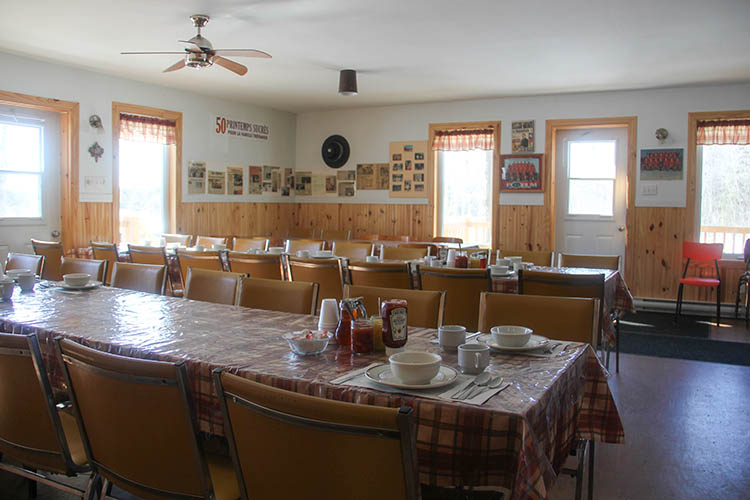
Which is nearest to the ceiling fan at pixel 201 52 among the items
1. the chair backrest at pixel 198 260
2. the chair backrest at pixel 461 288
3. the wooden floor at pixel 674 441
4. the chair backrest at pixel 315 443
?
the chair backrest at pixel 198 260

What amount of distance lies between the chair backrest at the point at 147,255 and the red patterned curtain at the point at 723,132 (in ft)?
19.8

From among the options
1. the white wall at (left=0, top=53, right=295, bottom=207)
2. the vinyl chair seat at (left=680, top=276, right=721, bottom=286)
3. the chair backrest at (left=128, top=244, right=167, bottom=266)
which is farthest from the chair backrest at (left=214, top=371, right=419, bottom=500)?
the vinyl chair seat at (left=680, top=276, right=721, bottom=286)

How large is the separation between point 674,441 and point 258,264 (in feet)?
9.37

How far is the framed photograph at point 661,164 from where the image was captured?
277 inches

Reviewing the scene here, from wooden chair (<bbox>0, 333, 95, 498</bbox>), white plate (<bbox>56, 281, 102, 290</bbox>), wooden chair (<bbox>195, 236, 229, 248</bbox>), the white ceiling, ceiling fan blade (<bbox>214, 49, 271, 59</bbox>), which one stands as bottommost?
wooden chair (<bbox>0, 333, 95, 498</bbox>)

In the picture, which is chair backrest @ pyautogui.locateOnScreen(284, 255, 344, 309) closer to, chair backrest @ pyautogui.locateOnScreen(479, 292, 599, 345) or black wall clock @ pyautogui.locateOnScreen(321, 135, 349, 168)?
chair backrest @ pyautogui.locateOnScreen(479, 292, 599, 345)

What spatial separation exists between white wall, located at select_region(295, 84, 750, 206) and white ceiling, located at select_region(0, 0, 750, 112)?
30cm

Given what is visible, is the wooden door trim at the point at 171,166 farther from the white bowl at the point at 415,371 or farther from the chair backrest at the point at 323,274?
the white bowl at the point at 415,371

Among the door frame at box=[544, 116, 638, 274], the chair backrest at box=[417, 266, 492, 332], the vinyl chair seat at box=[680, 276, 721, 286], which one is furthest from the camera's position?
the door frame at box=[544, 116, 638, 274]

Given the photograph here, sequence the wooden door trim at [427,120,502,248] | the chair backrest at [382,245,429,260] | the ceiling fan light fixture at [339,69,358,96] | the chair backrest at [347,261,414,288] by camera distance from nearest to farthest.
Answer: the chair backrest at [347,261,414,288], the chair backrest at [382,245,429,260], the ceiling fan light fixture at [339,69,358,96], the wooden door trim at [427,120,502,248]

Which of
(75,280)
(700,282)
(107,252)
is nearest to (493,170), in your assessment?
(700,282)

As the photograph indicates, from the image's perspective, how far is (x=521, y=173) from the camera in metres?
7.72

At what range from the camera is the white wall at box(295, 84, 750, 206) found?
6.98m

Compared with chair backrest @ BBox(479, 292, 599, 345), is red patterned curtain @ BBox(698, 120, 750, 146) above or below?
above
